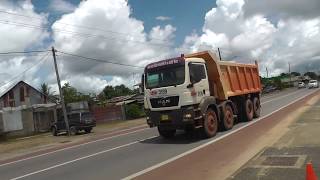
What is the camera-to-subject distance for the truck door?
57.5ft

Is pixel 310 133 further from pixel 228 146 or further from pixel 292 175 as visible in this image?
pixel 292 175

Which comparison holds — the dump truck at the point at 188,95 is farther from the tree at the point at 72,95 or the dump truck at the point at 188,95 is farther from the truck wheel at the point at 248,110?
the tree at the point at 72,95

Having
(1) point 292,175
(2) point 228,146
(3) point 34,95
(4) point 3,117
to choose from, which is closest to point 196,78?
(2) point 228,146

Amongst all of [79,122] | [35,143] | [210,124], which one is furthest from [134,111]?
[210,124]

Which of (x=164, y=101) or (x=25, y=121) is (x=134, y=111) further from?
(x=164, y=101)

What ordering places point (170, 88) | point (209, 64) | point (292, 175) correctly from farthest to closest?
point (209, 64) < point (170, 88) < point (292, 175)

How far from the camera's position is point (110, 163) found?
13586mm

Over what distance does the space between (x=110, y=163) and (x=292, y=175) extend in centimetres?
567

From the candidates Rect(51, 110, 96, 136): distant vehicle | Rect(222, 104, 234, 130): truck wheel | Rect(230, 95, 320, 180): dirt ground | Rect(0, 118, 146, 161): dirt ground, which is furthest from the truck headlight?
Rect(51, 110, 96, 136): distant vehicle

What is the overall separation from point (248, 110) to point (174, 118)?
7.44m

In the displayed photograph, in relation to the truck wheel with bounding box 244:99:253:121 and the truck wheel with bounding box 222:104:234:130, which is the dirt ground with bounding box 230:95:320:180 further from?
the truck wheel with bounding box 244:99:253:121

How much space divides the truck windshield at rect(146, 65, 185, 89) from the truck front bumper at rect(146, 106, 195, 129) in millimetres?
969

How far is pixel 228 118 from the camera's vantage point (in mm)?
20328

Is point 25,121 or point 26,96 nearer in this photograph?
point 25,121
